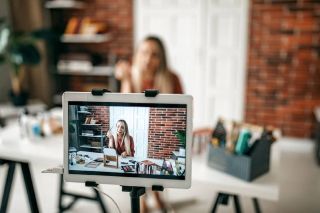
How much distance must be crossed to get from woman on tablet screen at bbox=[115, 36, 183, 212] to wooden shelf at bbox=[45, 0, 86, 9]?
94.8 inches

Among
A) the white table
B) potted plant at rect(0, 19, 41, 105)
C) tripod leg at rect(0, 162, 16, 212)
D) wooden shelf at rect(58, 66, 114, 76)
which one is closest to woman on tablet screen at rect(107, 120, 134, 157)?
the white table

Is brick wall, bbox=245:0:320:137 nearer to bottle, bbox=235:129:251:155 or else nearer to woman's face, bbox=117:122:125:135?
bottle, bbox=235:129:251:155

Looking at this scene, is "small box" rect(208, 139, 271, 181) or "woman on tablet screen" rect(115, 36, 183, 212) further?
"woman on tablet screen" rect(115, 36, 183, 212)

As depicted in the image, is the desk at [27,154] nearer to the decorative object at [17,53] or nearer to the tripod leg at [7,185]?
the tripod leg at [7,185]

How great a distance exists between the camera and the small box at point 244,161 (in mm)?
1554

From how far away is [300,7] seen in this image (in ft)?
12.6

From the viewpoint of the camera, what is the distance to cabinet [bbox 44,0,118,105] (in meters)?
4.46

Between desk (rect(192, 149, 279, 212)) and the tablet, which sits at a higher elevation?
the tablet

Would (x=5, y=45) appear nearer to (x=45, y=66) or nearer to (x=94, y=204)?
(x=45, y=66)

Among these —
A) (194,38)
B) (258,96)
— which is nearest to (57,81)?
(194,38)

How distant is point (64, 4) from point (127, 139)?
3.75 m

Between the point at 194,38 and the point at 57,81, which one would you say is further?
the point at 57,81

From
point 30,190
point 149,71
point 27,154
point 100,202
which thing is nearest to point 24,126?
point 27,154

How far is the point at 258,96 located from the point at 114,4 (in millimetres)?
2237
